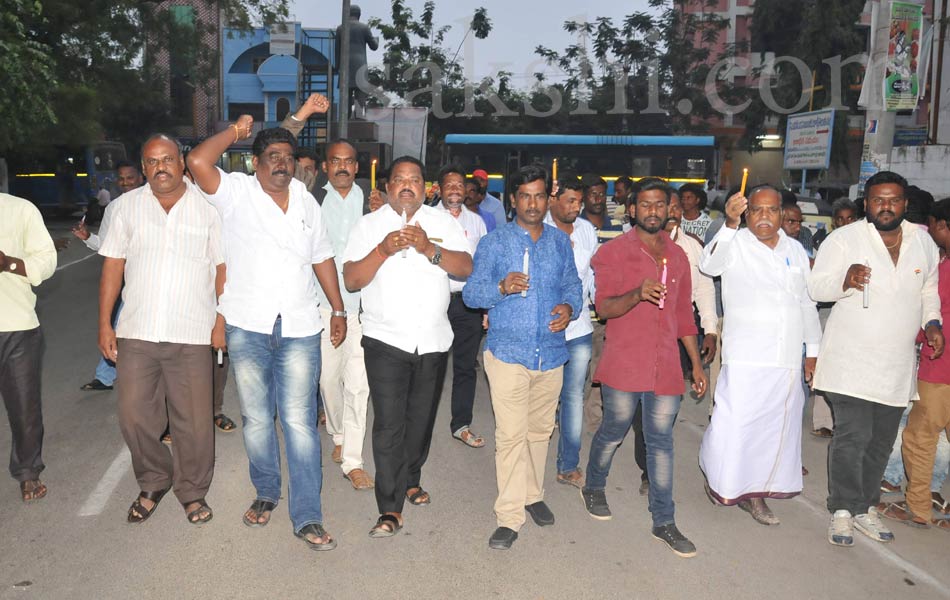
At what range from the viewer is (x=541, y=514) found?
502cm

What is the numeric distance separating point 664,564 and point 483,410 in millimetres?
3397

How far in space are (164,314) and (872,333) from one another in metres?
3.95

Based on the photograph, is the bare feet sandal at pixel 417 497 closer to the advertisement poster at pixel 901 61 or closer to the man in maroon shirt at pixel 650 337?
the man in maroon shirt at pixel 650 337

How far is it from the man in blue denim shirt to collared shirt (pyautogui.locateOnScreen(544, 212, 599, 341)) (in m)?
0.84

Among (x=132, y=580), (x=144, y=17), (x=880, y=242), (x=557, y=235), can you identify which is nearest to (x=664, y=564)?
(x=557, y=235)

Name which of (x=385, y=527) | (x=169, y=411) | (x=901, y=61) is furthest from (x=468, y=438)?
(x=901, y=61)

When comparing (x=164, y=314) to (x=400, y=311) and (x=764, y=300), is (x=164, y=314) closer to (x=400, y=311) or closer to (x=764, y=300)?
(x=400, y=311)

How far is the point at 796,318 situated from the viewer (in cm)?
498

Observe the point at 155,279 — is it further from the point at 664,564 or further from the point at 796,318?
the point at 796,318

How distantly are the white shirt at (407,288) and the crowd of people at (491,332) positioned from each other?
0.04 ft

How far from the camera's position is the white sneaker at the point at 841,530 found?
4.82 m

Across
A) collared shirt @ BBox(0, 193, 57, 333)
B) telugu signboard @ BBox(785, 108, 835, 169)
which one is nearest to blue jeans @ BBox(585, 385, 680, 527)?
collared shirt @ BBox(0, 193, 57, 333)

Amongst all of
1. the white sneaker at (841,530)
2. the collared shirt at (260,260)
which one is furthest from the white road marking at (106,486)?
the white sneaker at (841,530)

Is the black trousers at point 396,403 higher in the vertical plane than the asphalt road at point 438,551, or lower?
higher
